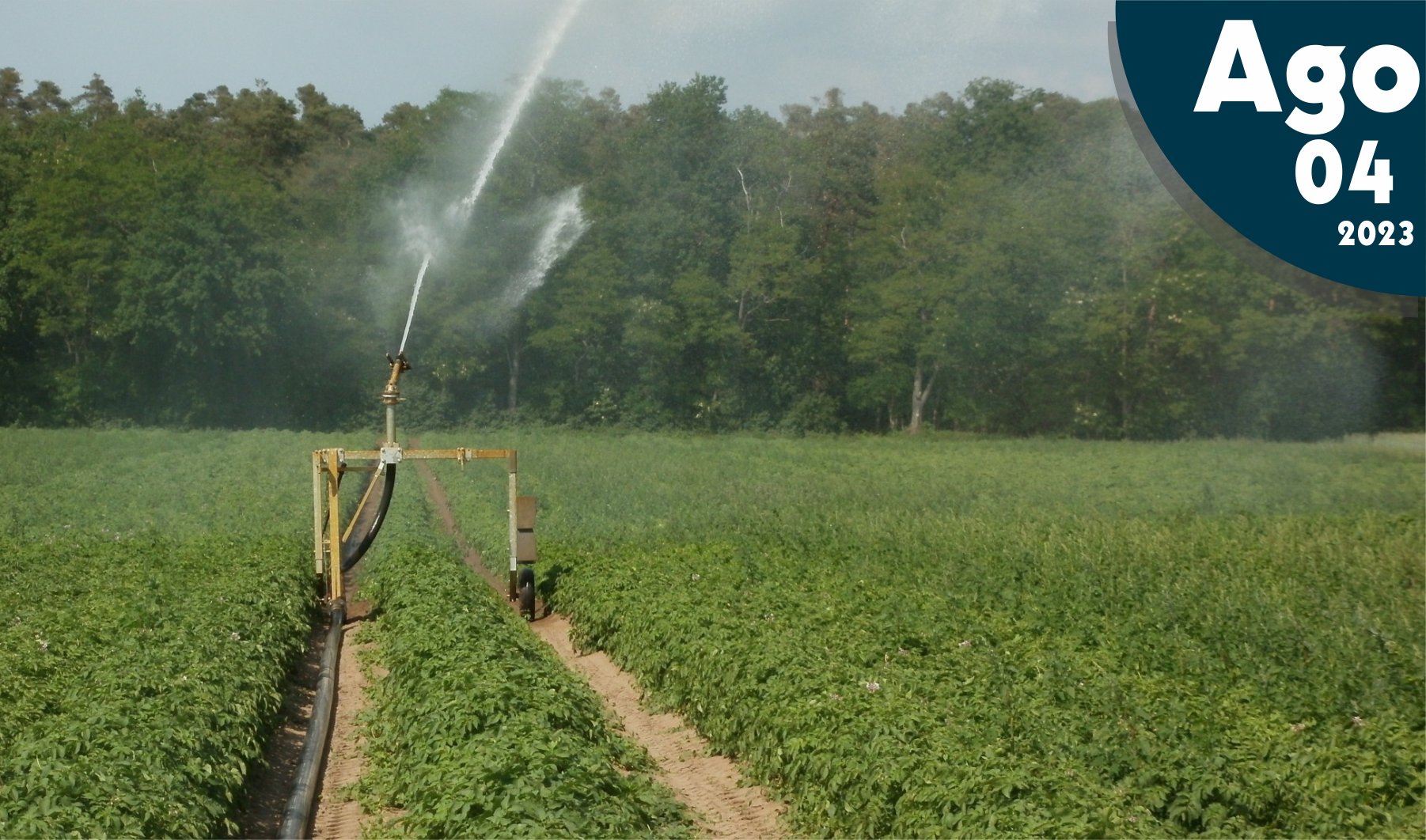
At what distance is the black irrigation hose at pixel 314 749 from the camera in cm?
775

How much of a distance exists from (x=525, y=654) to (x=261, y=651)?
224cm

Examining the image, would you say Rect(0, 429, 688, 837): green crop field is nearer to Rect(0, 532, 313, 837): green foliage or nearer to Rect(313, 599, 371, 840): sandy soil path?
Rect(0, 532, 313, 837): green foliage

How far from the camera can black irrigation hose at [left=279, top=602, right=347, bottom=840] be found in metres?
7.75

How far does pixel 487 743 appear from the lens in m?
7.85

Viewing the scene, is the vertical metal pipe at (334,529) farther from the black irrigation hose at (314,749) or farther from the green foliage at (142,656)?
the black irrigation hose at (314,749)

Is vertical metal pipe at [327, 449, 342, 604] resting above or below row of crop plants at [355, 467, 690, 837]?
above

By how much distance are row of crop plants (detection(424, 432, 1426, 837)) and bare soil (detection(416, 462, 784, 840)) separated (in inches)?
6.9

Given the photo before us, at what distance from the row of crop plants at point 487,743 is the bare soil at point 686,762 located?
0.29 meters

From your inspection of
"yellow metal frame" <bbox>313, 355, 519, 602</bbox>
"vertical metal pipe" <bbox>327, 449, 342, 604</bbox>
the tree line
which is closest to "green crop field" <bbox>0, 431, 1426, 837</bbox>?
"vertical metal pipe" <bbox>327, 449, 342, 604</bbox>

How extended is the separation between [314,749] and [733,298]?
42824 millimetres

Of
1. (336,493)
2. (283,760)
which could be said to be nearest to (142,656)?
(283,760)

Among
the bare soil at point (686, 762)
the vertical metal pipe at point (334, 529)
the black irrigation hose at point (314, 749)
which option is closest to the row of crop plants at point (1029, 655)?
the bare soil at point (686, 762)

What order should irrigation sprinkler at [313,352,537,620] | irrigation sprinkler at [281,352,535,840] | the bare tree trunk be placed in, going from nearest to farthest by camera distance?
irrigation sprinkler at [281,352,535,840], irrigation sprinkler at [313,352,537,620], the bare tree trunk

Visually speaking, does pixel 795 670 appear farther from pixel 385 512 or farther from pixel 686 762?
pixel 385 512
